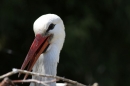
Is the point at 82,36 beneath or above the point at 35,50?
above

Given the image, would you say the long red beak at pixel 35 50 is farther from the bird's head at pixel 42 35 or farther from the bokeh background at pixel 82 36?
the bokeh background at pixel 82 36

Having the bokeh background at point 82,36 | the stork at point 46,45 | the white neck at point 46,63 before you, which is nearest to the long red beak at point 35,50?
the stork at point 46,45

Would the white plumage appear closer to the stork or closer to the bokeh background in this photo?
the stork

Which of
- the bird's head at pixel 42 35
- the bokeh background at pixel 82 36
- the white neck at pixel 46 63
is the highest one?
the bokeh background at pixel 82 36

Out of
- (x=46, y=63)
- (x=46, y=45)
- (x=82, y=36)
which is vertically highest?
(x=82, y=36)

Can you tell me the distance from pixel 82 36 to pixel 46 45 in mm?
2901

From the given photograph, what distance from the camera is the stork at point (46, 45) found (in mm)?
4195

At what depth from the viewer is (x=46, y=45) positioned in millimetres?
4320

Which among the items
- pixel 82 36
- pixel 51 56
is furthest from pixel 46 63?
pixel 82 36

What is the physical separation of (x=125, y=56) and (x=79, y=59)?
39.4 inches

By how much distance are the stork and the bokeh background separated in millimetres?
2579

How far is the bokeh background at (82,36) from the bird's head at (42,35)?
260cm

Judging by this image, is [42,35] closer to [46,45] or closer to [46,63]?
[46,45]

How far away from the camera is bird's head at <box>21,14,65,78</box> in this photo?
13.7ft
